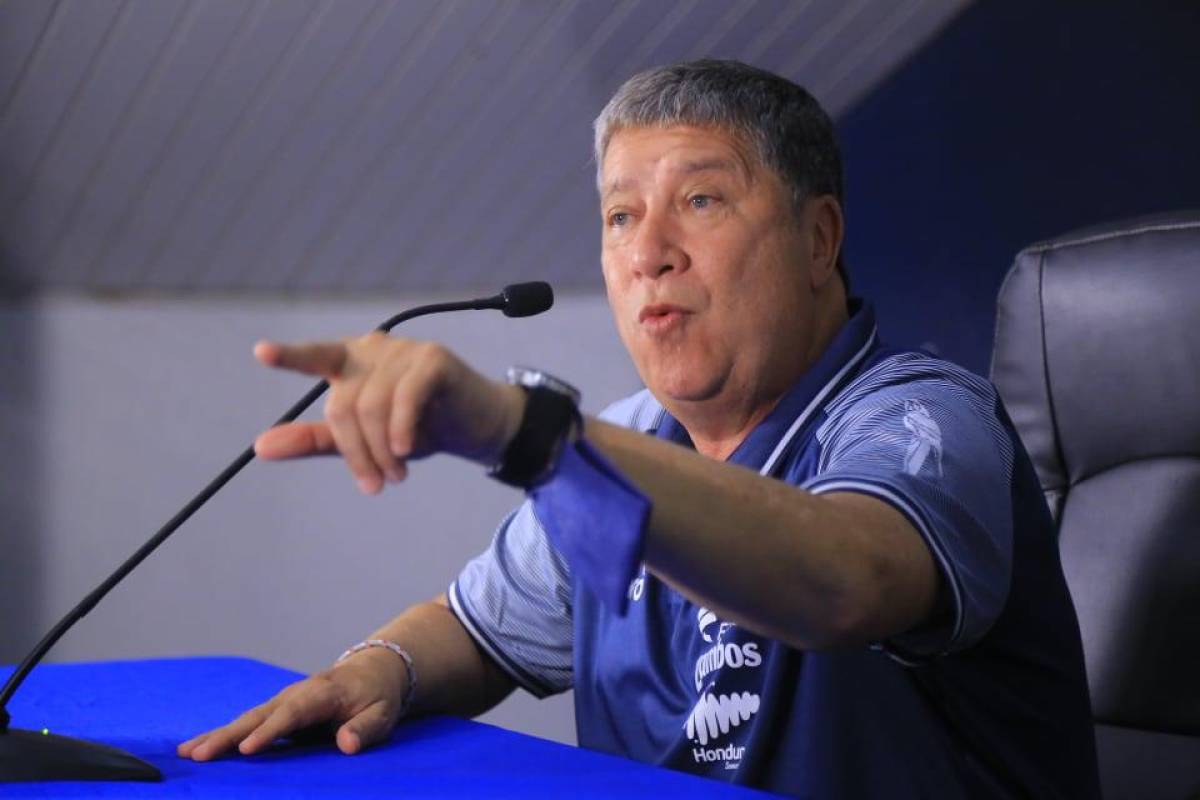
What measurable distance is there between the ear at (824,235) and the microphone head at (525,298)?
32 centimetres

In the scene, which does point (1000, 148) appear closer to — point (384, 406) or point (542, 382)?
point (542, 382)

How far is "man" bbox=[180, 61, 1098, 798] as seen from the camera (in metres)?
0.81

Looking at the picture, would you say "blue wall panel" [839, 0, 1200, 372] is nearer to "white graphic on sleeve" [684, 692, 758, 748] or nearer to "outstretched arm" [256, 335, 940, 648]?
"white graphic on sleeve" [684, 692, 758, 748]

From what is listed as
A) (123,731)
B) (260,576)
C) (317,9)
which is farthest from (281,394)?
(123,731)

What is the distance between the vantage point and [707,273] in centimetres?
139

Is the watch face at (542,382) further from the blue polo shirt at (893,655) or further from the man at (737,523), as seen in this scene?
the blue polo shirt at (893,655)

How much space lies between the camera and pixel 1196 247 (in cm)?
142

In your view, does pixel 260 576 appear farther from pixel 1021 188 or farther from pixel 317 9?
pixel 1021 188

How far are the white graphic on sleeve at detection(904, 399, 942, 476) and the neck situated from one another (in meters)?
0.26

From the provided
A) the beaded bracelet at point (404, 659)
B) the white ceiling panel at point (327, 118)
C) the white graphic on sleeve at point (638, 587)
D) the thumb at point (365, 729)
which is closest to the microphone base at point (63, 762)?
the thumb at point (365, 729)

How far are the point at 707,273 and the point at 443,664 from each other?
49 cm

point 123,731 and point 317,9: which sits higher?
point 317,9

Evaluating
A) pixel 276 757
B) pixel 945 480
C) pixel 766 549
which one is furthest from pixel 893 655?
pixel 276 757

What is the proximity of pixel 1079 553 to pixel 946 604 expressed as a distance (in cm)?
53
